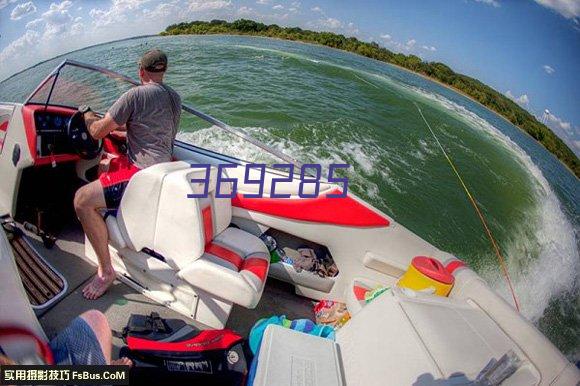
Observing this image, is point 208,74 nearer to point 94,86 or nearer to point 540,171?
point 94,86

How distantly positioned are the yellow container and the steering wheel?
2.28 m

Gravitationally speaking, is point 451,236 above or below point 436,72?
below

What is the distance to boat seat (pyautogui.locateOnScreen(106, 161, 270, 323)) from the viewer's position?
1761mm

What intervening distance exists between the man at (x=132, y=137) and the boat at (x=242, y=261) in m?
0.10

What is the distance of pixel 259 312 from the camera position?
2.23 metres

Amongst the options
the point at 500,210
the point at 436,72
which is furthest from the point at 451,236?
the point at 436,72

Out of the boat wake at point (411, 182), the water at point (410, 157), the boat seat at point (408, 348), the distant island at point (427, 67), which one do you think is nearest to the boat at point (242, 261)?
the boat seat at point (408, 348)

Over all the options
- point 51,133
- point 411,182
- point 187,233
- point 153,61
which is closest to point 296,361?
point 187,233

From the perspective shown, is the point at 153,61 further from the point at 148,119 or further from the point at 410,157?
A: the point at 410,157

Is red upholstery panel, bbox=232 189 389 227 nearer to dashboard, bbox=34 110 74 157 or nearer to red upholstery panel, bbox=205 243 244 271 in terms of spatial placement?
red upholstery panel, bbox=205 243 244 271

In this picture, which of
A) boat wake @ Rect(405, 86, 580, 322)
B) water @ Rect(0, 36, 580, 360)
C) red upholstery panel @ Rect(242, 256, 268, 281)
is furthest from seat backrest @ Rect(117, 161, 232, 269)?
boat wake @ Rect(405, 86, 580, 322)

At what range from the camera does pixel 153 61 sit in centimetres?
187

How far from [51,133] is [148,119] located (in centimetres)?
85

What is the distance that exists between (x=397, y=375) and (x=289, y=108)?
7.85m
